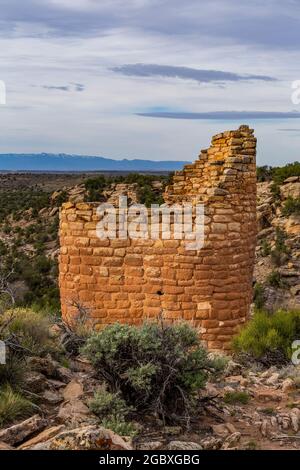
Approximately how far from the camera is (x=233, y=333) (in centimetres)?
916

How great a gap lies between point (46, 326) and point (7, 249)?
81.4 feet

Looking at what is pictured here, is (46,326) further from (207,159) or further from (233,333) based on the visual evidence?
(207,159)

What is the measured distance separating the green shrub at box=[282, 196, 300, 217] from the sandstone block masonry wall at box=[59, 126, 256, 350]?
13.4 meters

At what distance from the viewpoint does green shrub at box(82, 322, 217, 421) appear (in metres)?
4.95

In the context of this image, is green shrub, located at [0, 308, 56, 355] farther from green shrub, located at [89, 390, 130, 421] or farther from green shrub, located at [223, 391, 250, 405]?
green shrub, located at [223, 391, 250, 405]

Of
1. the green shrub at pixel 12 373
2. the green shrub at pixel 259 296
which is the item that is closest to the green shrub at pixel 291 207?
the green shrub at pixel 259 296

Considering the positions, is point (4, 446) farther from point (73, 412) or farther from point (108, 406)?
point (108, 406)

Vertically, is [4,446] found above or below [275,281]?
above

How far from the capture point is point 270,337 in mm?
7625

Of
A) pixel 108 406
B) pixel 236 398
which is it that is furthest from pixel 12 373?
pixel 236 398

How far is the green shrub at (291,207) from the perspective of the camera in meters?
22.9

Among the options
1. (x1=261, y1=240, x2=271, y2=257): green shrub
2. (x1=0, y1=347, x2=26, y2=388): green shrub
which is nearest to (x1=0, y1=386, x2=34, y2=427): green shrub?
(x1=0, y1=347, x2=26, y2=388): green shrub

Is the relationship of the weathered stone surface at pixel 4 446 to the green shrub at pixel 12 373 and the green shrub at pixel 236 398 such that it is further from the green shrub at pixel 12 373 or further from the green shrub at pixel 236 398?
the green shrub at pixel 236 398

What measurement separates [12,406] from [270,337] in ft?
12.7
